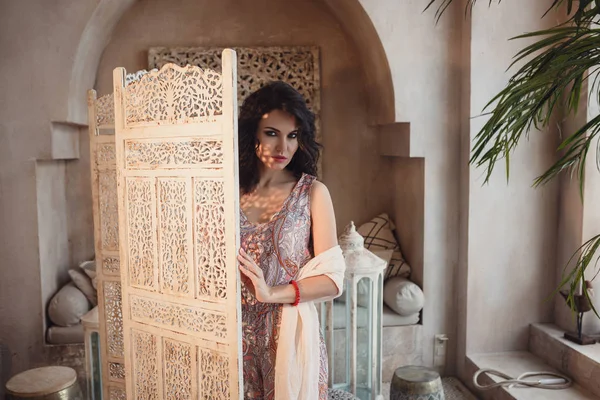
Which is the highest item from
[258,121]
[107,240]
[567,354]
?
[258,121]

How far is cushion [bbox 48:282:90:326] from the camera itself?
3.34 metres

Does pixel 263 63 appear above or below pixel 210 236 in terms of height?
above

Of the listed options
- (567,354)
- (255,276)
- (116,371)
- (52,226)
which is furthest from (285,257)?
(52,226)

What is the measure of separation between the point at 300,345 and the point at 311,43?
2759 millimetres

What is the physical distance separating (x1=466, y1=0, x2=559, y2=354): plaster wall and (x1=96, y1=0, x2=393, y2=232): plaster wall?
3.11ft

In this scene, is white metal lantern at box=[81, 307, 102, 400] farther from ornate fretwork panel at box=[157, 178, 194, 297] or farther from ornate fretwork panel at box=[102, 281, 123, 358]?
ornate fretwork panel at box=[157, 178, 194, 297]

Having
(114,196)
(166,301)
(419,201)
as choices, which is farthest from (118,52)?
(166,301)

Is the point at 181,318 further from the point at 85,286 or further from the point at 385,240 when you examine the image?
the point at 385,240

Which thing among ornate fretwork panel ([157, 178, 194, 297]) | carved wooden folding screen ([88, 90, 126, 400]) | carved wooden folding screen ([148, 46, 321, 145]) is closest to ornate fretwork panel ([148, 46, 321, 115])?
carved wooden folding screen ([148, 46, 321, 145])

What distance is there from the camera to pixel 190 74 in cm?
175

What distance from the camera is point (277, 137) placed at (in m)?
1.81

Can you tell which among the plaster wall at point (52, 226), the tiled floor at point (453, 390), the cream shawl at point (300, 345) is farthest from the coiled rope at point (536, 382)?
the plaster wall at point (52, 226)

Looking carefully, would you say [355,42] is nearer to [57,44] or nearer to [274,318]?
[57,44]

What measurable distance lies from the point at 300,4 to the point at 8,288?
8.98 feet
